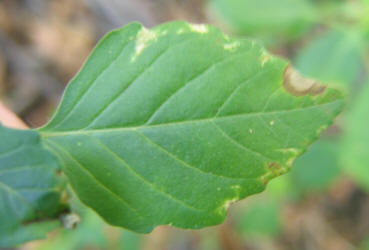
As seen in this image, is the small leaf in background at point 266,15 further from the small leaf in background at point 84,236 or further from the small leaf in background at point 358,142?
the small leaf in background at point 84,236

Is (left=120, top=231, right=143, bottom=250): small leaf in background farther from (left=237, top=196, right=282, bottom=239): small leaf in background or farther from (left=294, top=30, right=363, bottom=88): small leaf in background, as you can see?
(left=294, top=30, right=363, bottom=88): small leaf in background

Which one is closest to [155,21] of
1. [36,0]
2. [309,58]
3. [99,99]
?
[36,0]

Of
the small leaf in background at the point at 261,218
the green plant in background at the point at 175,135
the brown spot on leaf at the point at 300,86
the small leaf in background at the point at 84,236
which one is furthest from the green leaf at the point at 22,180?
the small leaf in background at the point at 261,218

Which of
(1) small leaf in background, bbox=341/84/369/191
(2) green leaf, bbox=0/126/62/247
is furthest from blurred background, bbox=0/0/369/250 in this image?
(2) green leaf, bbox=0/126/62/247

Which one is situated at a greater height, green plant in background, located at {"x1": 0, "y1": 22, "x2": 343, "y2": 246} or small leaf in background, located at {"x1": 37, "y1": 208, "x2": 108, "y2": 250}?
green plant in background, located at {"x1": 0, "y1": 22, "x2": 343, "y2": 246}

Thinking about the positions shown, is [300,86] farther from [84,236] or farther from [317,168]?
[317,168]

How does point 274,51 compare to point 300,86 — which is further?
point 274,51

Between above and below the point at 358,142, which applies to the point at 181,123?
above

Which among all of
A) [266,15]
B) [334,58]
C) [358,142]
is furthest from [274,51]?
[358,142]
